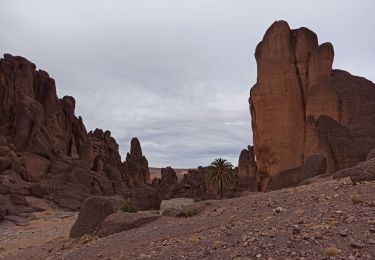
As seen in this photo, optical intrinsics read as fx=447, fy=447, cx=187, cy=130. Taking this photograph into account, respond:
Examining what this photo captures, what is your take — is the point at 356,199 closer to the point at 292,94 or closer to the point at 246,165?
the point at 292,94

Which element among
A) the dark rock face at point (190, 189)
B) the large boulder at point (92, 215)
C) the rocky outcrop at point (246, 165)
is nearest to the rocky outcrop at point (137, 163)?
the dark rock face at point (190, 189)

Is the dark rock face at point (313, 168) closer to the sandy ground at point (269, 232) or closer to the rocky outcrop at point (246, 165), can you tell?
the sandy ground at point (269, 232)

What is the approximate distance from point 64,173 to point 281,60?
3343cm

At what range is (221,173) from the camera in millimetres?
57906

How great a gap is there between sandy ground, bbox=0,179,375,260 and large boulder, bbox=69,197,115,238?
11.9ft

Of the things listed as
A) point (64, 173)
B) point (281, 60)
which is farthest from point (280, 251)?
point (64, 173)

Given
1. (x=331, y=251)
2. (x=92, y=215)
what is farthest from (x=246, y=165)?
(x=331, y=251)

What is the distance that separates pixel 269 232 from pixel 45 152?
6225cm

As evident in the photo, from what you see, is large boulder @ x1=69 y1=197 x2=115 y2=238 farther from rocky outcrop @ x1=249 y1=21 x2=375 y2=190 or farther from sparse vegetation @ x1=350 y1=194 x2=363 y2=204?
rocky outcrop @ x1=249 y1=21 x2=375 y2=190

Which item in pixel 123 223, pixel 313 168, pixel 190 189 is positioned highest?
pixel 190 189

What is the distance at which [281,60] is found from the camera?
49375mm

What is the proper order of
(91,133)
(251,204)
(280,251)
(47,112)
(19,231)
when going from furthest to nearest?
(91,133)
(47,112)
(19,231)
(251,204)
(280,251)

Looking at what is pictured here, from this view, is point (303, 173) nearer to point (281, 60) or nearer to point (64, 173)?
point (281, 60)

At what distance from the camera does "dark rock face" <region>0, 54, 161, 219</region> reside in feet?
186
